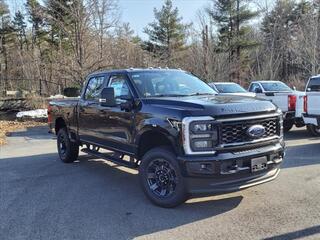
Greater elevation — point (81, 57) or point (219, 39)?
point (219, 39)

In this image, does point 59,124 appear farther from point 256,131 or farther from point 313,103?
point 313,103

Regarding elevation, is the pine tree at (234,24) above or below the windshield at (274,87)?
above

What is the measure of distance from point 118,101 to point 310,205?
3.35m

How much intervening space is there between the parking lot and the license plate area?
57 centimetres

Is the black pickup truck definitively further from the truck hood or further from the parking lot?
the parking lot

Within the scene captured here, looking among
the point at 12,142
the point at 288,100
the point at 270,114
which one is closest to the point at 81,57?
the point at 12,142

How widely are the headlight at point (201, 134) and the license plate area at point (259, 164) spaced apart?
623 mm

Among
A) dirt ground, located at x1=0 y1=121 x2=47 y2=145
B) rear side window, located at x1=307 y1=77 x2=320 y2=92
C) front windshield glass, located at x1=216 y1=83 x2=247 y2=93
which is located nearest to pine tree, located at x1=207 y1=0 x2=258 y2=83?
front windshield glass, located at x1=216 y1=83 x2=247 y2=93

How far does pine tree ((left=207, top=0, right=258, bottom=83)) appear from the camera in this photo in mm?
43188

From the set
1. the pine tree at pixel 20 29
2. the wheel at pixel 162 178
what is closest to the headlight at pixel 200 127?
the wheel at pixel 162 178

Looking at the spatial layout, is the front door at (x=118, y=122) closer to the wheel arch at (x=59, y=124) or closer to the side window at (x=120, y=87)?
the side window at (x=120, y=87)

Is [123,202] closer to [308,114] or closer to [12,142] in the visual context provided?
[308,114]

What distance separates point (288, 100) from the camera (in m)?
13.3

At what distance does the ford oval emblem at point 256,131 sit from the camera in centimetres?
557
